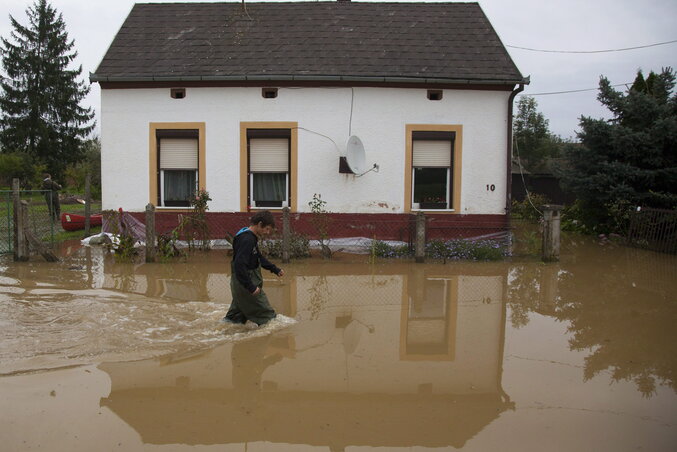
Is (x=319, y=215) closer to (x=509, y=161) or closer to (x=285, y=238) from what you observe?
(x=285, y=238)

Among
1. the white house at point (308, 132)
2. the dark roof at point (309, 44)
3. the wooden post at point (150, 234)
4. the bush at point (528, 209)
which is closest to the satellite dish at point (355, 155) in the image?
the white house at point (308, 132)

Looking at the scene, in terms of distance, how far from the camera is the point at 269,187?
1334 centimetres

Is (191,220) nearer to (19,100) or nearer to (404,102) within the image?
(404,102)

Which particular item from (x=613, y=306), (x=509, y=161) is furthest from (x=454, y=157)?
(x=613, y=306)

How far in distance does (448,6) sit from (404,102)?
398cm

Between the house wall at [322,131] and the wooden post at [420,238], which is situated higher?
the house wall at [322,131]

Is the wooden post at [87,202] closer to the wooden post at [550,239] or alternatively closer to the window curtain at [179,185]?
the window curtain at [179,185]

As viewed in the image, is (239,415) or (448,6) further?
(448,6)

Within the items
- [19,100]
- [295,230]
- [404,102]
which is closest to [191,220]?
[295,230]

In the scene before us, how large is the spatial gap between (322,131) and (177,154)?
3537 mm

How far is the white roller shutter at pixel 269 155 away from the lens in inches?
520

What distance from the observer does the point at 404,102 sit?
511 inches

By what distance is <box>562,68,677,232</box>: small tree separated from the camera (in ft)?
45.0

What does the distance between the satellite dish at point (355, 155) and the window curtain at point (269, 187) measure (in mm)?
1870
